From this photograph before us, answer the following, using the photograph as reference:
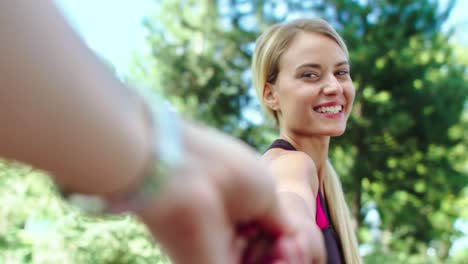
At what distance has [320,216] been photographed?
192cm

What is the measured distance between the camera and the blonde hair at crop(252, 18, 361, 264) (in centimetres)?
Result: 201

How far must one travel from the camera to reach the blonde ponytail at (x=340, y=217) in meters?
1.99

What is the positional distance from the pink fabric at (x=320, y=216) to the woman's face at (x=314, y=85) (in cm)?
24

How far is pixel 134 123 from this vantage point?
0.54 meters

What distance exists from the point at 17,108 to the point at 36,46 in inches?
2.1

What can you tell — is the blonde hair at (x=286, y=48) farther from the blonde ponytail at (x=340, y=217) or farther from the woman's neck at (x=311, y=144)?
the woman's neck at (x=311, y=144)

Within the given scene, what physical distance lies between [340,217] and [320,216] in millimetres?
158

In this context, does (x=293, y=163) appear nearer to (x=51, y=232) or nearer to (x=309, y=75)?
(x=309, y=75)

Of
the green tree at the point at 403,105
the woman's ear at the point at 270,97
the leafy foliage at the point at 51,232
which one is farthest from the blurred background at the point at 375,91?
the woman's ear at the point at 270,97

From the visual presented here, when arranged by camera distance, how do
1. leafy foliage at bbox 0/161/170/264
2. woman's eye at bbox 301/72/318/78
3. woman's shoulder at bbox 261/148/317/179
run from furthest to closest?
1. leafy foliage at bbox 0/161/170/264
2. woman's eye at bbox 301/72/318/78
3. woman's shoulder at bbox 261/148/317/179

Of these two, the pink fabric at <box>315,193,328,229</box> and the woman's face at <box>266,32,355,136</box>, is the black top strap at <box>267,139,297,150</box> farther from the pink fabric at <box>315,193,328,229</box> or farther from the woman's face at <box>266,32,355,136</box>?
the pink fabric at <box>315,193,328,229</box>

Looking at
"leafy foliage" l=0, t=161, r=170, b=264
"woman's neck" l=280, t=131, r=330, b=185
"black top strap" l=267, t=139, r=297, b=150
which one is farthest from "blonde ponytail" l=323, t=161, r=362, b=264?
"leafy foliage" l=0, t=161, r=170, b=264

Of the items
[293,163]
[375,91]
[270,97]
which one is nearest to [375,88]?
[375,91]

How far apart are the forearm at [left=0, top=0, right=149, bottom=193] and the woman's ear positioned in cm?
164
